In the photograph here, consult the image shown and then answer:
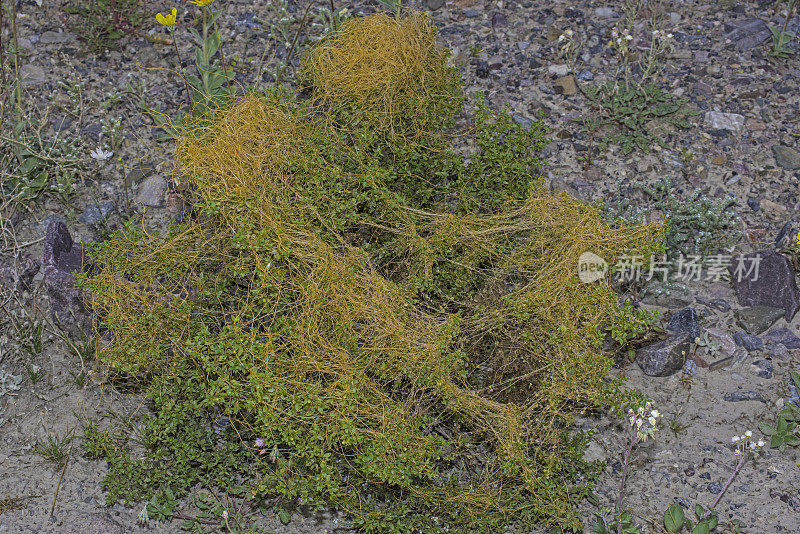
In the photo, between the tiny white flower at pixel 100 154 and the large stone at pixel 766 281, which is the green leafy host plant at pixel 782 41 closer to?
the large stone at pixel 766 281

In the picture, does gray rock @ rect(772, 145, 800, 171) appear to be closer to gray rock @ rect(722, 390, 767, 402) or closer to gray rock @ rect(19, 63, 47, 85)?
gray rock @ rect(722, 390, 767, 402)

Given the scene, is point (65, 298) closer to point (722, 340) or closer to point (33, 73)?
point (33, 73)

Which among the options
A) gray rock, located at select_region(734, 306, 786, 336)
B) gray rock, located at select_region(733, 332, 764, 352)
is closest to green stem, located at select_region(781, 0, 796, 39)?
gray rock, located at select_region(734, 306, 786, 336)

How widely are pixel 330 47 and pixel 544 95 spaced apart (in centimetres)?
141

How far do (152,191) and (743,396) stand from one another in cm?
325

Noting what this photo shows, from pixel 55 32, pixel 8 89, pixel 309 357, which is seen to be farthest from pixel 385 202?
pixel 55 32

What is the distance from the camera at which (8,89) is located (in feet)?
14.9

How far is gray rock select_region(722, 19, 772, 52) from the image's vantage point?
512 cm

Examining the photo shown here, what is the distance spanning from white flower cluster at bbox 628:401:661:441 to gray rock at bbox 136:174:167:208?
2737mm

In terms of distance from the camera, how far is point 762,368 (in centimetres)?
365

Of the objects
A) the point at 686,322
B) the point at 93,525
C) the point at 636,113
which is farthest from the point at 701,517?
the point at 636,113

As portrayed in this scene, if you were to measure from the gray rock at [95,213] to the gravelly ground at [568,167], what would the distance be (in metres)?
0.01

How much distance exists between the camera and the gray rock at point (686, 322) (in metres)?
3.79

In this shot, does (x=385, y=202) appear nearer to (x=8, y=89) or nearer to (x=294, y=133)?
(x=294, y=133)
